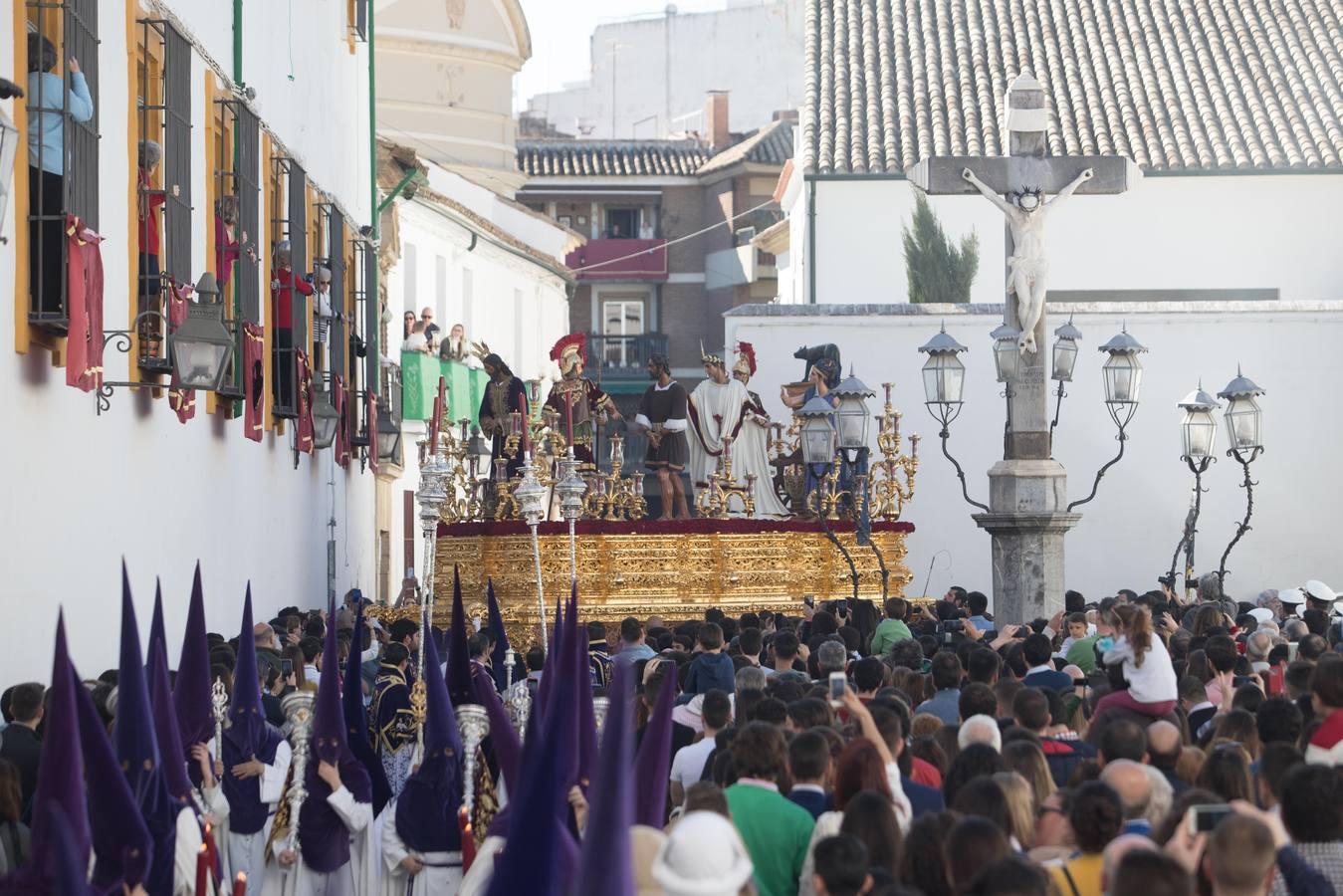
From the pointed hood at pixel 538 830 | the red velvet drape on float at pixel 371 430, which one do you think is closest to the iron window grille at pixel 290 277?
the red velvet drape on float at pixel 371 430

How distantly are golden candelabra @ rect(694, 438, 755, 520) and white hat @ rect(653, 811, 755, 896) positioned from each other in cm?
1293

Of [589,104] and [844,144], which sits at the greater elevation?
[589,104]

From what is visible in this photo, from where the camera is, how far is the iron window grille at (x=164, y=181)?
13766 millimetres

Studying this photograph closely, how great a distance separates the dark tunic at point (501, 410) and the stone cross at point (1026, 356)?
12.3 feet

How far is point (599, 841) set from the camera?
5027 millimetres

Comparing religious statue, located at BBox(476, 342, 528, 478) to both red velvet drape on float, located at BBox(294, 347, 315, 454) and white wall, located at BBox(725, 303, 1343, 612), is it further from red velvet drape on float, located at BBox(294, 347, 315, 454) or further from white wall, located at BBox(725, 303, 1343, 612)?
white wall, located at BBox(725, 303, 1343, 612)

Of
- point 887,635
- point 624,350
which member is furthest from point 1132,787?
point 624,350

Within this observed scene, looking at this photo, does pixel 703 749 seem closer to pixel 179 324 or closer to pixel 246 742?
pixel 246 742

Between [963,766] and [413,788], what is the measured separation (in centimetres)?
247

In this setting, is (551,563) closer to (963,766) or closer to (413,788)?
(413,788)

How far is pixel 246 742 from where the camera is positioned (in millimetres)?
9164

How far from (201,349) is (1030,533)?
6936 mm

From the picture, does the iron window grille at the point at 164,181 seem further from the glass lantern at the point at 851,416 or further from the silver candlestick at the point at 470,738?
the silver candlestick at the point at 470,738

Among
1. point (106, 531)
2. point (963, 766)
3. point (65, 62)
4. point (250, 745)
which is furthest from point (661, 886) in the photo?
point (106, 531)
